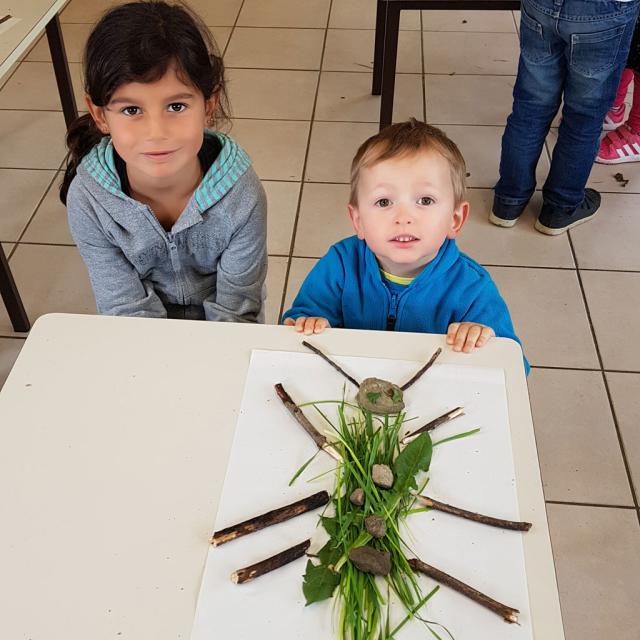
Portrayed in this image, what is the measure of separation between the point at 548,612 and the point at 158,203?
933 millimetres

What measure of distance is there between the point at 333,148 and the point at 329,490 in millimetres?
2012

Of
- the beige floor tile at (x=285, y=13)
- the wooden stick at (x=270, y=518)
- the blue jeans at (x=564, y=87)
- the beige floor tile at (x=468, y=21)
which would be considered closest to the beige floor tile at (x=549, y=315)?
the blue jeans at (x=564, y=87)

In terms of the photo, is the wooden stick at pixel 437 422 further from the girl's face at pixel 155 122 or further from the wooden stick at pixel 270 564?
the girl's face at pixel 155 122

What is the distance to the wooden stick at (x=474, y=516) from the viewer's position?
737mm

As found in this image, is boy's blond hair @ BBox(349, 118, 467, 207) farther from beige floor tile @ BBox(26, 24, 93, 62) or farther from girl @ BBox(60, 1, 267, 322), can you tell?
beige floor tile @ BBox(26, 24, 93, 62)

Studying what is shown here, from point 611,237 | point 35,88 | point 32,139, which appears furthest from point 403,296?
point 35,88

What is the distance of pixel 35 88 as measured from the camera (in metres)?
2.94

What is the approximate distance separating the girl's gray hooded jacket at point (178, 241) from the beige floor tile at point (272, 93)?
5.12 ft

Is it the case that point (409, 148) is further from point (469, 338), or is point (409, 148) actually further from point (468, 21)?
point (468, 21)

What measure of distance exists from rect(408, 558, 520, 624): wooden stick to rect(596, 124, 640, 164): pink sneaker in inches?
87.0

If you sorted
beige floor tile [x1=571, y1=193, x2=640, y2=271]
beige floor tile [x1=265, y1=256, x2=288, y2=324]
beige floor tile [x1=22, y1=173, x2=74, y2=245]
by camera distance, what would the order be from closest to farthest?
beige floor tile [x1=265, y1=256, x2=288, y2=324]
beige floor tile [x1=571, y1=193, x2=640, y2=271]
beige floor tile [x1=22, y1=173, x2=74, y2=245]

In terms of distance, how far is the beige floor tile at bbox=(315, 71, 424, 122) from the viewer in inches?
109

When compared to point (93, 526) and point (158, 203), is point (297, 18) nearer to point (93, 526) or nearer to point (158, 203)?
point (158, 203)

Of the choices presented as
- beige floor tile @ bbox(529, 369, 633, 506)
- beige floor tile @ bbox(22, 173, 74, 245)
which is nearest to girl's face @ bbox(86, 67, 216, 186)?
beige floor tile @ bbox(529, 369, 633, 506)
